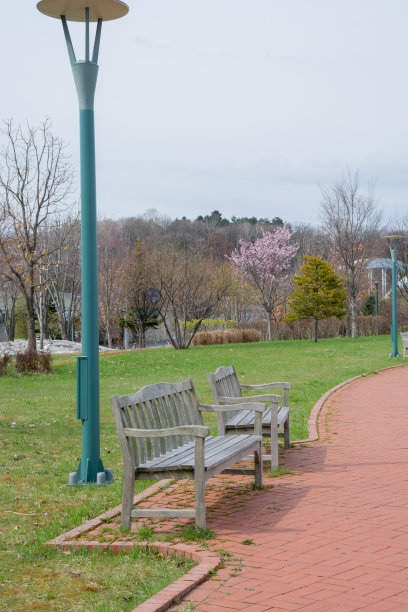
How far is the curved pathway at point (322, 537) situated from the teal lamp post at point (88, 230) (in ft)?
4.62

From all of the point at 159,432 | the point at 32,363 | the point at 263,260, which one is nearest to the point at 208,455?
the point at 159,432

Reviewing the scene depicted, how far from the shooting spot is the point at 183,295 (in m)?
35.0

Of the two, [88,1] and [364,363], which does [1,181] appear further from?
[88,1]

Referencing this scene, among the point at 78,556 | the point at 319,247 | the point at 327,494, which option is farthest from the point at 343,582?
the point at 319,247

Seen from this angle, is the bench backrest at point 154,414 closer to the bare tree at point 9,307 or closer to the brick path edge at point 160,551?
the brick path edge at point 160,551

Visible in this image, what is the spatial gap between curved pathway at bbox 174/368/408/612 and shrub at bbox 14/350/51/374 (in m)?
12.9

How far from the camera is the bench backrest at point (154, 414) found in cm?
530

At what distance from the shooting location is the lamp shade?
6816 mm

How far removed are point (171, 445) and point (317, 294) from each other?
2827 centimetres

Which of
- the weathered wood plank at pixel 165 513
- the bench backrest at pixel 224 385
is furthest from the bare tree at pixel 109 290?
the weathered wood plank at pixel 165 513

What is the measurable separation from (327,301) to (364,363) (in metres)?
12.8

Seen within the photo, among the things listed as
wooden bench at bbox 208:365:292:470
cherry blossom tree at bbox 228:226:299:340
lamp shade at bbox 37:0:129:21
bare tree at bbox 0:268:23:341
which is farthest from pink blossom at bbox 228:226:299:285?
lamp shade at bbox 37:0:129:21

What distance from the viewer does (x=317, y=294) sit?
33812mm

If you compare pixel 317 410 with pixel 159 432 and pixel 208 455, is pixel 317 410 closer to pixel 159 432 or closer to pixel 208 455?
pixel 208 455
